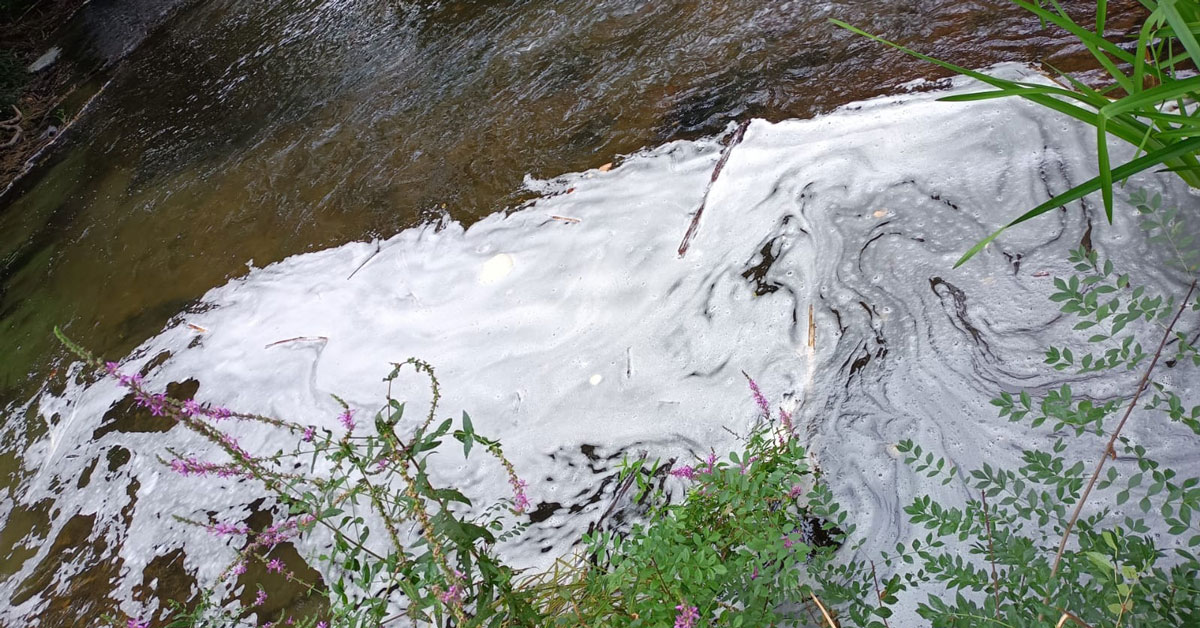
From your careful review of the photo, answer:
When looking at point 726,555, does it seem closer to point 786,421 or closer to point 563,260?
point 786,421

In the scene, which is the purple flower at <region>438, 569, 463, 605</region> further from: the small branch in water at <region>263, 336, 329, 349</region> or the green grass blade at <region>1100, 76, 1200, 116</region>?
the small branch in water at <region>263, 336, 329, 349</region>

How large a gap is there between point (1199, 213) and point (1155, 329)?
0.31m

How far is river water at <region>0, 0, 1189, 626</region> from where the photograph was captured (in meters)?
1.66

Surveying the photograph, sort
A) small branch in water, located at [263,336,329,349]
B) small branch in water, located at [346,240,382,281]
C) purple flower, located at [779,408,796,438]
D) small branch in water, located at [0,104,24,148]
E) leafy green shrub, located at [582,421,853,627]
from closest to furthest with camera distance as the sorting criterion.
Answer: leafy green shrub, located at [582,421,853,627], purple flower, located at [779,408,796,438], small branch in water, located at [263,336,329,349], small branch in water, located at [346,240,382,281], small branch in water, located at [0,104,24,148]

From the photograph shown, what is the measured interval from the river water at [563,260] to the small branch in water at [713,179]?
4cm

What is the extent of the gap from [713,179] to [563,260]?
1.68 feet

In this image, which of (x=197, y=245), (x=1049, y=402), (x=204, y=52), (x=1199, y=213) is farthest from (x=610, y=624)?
(x=204, y=52)

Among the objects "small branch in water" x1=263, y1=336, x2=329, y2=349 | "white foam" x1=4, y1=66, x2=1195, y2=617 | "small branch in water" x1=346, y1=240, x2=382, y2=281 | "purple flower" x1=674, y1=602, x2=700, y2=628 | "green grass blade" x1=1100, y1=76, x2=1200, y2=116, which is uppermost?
"green grass blade" x1=1100, y1=76, x2=1200, y2=116

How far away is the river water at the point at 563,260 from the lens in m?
1.66

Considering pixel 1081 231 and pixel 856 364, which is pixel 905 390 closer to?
pixel 856 364

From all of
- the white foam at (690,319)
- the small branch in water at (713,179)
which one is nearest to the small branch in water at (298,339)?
the white foam at (690,319)

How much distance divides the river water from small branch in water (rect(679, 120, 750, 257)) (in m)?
0.04

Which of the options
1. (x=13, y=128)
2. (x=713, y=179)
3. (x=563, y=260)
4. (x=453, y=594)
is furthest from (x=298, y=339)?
(x=13, y=128)

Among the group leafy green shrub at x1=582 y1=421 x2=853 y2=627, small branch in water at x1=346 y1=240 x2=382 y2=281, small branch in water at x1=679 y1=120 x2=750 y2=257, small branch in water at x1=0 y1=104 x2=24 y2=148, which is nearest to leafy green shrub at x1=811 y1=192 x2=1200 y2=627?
leafy green shrub at x1=582 y1=421 x2=853 y2=627
